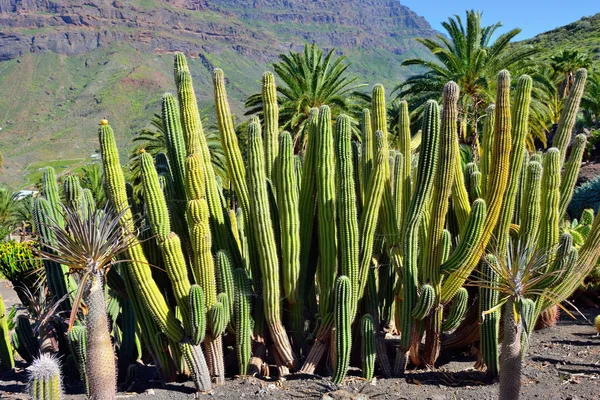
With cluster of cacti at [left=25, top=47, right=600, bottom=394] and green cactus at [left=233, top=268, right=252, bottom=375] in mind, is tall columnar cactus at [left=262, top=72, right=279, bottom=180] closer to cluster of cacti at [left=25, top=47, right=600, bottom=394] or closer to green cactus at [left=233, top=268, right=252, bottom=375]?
cluster of cacti at [left=25, top=47, right=600, bottom=394]

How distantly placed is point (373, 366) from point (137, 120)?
143 m

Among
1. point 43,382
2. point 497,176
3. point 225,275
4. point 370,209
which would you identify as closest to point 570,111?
point 497,176

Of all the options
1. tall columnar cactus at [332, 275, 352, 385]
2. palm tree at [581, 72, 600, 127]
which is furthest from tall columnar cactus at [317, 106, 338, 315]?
palm tree at [581, 72, 600, 127]

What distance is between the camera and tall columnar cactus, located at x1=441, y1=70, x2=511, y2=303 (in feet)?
20.3

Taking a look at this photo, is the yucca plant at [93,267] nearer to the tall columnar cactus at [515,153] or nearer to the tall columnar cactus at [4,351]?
the tall columnar cactus at [4,351]

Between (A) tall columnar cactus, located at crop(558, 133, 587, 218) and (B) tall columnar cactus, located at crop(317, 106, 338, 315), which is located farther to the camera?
(A) tall columnar cactus, located at crop(558, 133, 587, 218)

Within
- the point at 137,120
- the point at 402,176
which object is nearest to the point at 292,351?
the point at 402,176

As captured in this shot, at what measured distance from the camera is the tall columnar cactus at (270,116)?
719 centimetres

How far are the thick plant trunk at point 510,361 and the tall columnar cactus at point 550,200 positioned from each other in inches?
78.5

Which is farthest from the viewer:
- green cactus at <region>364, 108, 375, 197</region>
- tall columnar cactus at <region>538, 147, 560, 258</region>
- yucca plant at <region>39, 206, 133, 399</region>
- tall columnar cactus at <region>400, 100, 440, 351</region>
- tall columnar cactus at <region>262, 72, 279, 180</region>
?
green cactus at <region>364, 108, 375, 197</region>

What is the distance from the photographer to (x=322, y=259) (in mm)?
6930

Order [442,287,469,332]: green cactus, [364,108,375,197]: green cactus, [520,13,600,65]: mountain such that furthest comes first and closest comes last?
[520,13,600,65]: mountain < [364,108,375,197]: green cactus < [442,287,469,332]: green cactus

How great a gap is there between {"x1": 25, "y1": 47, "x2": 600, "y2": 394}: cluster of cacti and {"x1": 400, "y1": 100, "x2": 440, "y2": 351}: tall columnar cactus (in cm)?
2

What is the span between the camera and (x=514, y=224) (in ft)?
24.4
